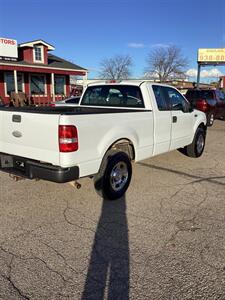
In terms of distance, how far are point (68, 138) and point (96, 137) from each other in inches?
21.3

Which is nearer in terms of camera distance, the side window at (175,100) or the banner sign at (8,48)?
the side window at (175,100)

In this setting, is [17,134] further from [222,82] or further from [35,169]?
[222,82]

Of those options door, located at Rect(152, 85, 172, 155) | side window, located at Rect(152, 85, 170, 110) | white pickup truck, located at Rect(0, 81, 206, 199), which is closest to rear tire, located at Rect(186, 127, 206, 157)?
white pickup truck, located at Rect(0, 81, 206, 199)

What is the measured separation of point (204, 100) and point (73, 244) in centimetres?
1265

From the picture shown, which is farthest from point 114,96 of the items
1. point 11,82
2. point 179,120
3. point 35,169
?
point 11,82

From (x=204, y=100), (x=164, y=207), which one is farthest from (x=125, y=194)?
(x=204, y=100)

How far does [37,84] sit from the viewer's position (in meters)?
24.7

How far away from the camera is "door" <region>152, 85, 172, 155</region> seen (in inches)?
232

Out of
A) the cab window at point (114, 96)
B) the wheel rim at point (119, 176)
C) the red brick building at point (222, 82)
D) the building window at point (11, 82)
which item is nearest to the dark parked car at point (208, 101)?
the cab window at point (114, 96)

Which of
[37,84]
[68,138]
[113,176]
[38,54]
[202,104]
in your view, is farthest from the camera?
[37,84]

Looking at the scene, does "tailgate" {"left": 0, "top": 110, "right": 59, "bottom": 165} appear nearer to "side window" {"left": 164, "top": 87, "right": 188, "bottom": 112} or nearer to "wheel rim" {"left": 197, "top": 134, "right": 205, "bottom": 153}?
"side window" {"left": 164, "top": 87, "right": 188, "bottom": 112}

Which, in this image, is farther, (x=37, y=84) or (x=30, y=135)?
(x=37, y=84)

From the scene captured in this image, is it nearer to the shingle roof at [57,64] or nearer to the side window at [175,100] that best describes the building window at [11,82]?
the shingle roof at [57,64]

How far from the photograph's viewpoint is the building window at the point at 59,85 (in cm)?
2638
